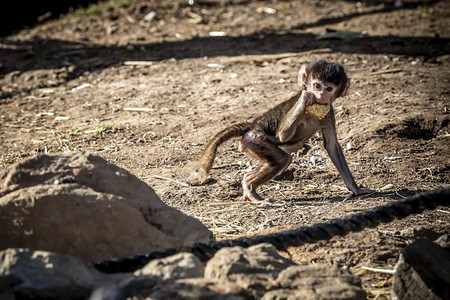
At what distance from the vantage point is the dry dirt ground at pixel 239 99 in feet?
17.4

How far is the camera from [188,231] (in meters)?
3.96

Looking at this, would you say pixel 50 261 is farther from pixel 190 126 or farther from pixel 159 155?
pixel 190 126

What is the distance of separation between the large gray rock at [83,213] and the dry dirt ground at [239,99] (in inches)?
40.0

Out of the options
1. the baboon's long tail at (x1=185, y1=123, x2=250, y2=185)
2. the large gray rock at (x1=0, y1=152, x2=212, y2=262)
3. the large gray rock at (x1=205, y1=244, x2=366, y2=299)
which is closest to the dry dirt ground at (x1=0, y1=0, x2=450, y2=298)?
the baboon's long tail at (x1=185, y1=123, x2=250, y2=185)

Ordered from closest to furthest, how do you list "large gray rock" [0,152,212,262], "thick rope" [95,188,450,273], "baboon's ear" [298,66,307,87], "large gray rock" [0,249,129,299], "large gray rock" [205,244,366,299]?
"large gray rock" [0,249,129,299] → "large gray rock" [205,244,366,299] → "large gray rock" [0,152,212,262] → "thick rope" [95,188,450,273] → "baboon's ear" [298,66,307,87]

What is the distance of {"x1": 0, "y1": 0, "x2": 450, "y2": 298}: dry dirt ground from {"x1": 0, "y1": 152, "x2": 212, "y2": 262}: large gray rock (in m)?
1.02

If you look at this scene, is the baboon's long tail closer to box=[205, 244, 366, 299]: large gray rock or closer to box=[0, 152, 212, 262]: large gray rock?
box=[0, 152, 212, 262]: large gray rock

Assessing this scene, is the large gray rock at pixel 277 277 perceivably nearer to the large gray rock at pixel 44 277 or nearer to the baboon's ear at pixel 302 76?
the large gray rock at pixel 44 277

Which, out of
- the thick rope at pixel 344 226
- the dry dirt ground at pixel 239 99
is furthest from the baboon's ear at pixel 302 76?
the thick rope at pixel 344 226

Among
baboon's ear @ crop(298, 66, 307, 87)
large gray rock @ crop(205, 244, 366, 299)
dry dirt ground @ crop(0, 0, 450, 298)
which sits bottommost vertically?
dry dirt ground @ crop(0, 0, 450, 298)

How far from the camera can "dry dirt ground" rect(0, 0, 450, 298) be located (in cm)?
529

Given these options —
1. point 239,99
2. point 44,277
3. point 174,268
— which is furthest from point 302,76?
point 44,277

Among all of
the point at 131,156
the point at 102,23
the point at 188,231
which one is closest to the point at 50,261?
the point at 188,231

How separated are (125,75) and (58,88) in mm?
1033
